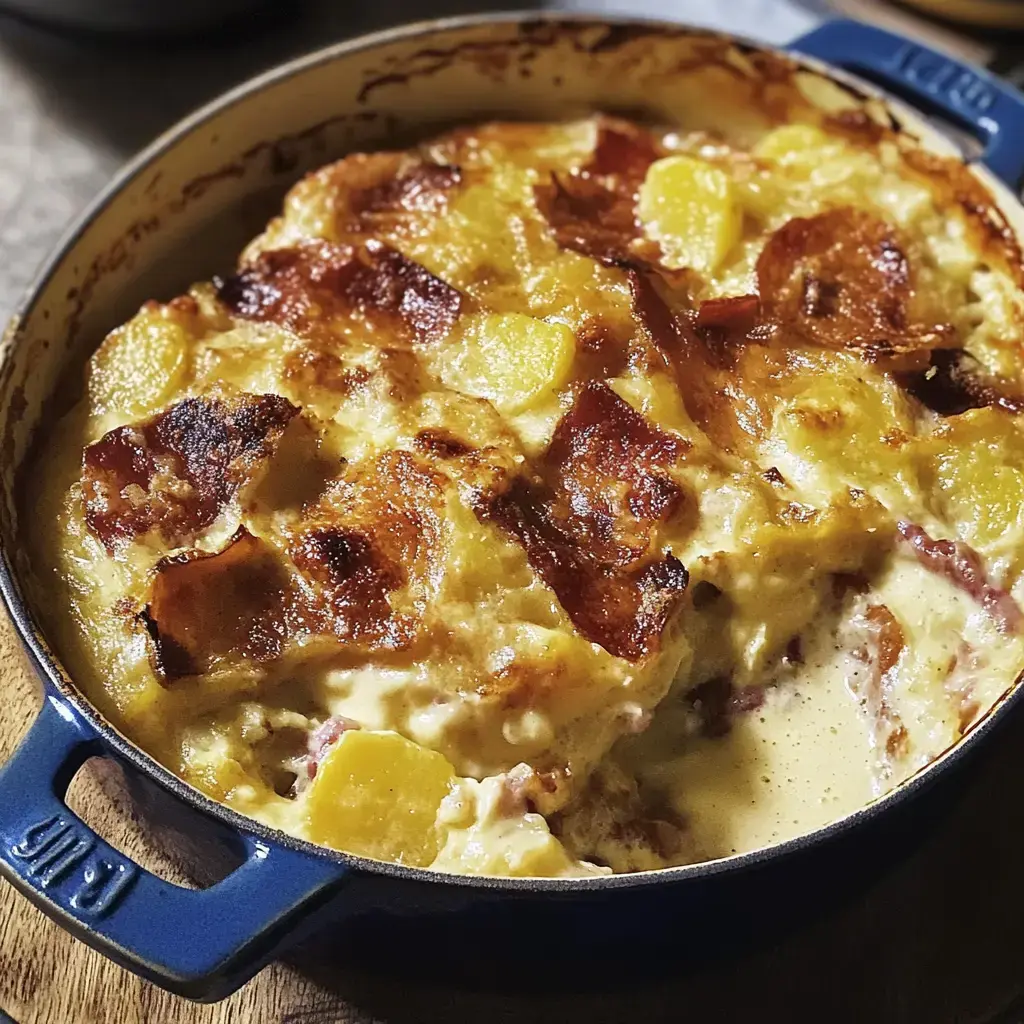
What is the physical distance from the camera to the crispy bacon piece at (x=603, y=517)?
165 cm

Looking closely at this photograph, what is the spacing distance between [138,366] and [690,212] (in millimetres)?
922

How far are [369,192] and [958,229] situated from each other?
101cm

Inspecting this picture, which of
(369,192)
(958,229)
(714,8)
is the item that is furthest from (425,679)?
(714,8)

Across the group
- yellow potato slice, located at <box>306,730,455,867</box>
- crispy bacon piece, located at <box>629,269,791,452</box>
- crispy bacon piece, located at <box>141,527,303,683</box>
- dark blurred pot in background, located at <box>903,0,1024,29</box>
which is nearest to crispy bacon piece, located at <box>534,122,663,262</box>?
crispy bacon piece, located at <box>629,269,791,452</box>

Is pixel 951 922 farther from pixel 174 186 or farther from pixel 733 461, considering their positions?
pixel 174 186

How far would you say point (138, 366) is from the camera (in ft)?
6.18

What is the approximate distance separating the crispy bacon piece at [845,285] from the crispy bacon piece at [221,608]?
90 centimetres

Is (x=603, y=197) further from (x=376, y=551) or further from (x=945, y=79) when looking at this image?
(x=376, y=551)

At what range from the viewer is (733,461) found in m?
1.78

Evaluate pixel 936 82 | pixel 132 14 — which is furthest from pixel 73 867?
pixel 132 14

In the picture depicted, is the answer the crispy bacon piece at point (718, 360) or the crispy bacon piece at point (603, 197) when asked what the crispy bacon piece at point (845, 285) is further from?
the crispy bacon piece at point (603, 197)

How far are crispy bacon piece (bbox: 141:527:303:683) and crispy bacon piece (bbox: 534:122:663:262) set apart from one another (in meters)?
0.74

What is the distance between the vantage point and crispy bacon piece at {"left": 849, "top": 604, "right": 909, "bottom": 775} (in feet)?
5.50

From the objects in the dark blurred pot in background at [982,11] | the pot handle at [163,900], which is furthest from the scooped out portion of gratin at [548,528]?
the dark blurred pot in background at [982,11]
